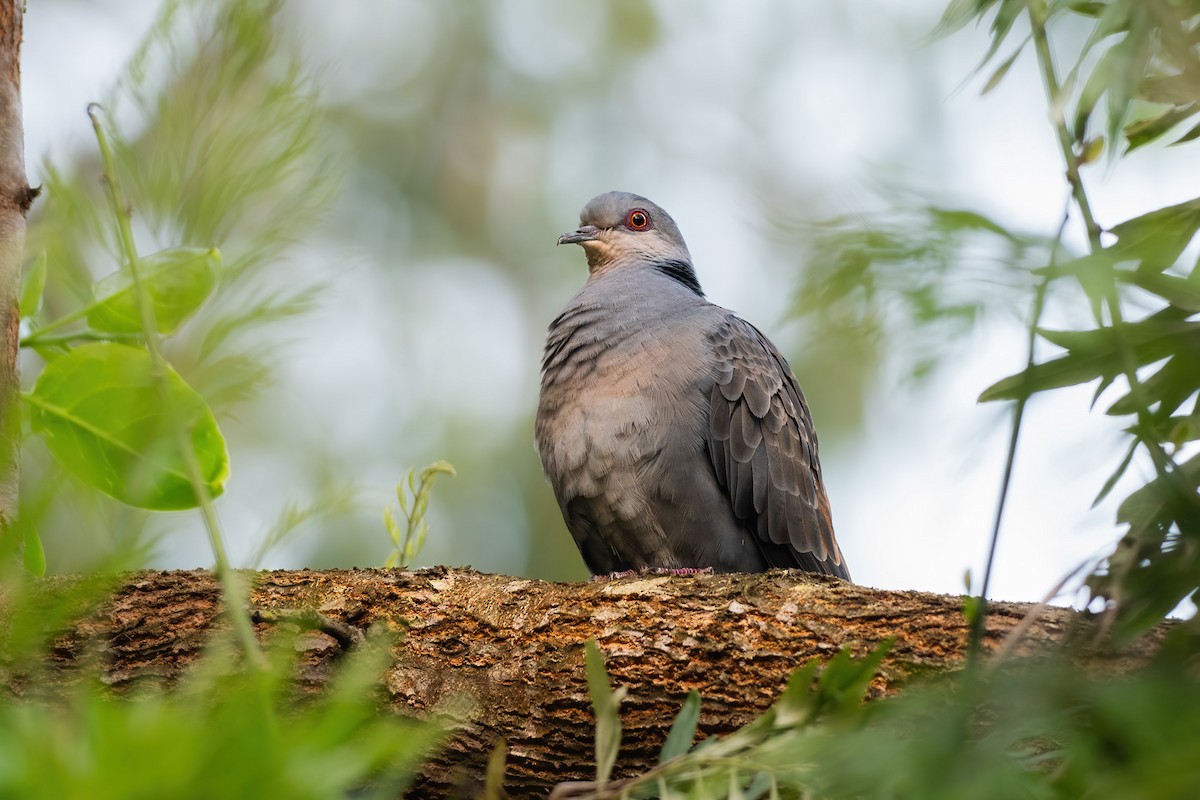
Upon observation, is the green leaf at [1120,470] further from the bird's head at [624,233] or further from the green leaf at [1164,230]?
the bird's head at [624,233]

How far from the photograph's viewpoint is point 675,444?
4949mm

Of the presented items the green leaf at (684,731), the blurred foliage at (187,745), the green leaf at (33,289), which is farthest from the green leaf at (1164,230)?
the green leaf at (33,289)

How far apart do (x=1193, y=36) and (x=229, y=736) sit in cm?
143

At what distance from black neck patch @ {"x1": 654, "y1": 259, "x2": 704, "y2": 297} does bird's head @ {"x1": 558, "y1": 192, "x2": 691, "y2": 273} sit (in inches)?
1.9

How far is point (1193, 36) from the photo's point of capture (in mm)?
1433

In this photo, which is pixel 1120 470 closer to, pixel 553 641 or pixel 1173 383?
pixel 1173 383

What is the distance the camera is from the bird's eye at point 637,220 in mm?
6797

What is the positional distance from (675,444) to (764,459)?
512mm

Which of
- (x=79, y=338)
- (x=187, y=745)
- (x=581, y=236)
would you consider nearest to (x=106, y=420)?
(x=79, y=338)

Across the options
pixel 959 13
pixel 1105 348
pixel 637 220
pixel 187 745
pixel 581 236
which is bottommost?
pixel 187 745

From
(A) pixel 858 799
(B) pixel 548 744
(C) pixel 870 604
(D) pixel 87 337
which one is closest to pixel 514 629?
(B) pixel 548 744

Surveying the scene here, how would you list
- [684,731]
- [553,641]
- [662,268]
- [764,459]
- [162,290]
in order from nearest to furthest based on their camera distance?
1. [684,731]
2. [162,290]
3. [553,641]
4. [764,459]
5. [662,268]

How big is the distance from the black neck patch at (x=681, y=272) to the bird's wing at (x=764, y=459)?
914 mm

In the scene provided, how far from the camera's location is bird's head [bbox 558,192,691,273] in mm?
6645
